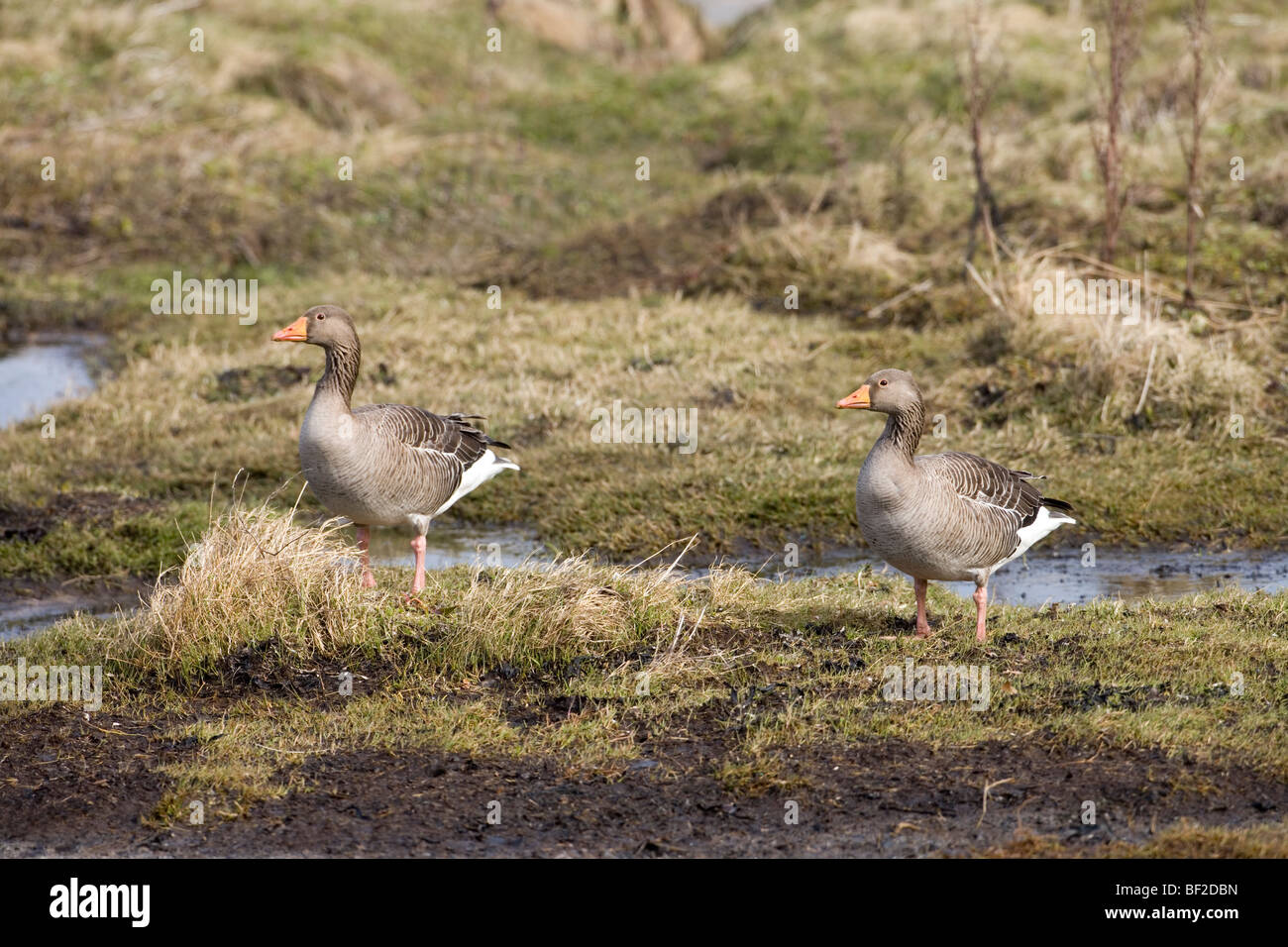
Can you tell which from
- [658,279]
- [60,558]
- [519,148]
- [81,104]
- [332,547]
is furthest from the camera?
[519,148]

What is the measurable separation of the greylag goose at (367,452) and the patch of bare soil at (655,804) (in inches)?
86.9

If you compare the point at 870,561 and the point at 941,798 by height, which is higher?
the point at 870,561

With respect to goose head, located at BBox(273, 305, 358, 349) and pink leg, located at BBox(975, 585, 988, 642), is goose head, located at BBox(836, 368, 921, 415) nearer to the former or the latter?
pink leg, located at BBox(975, 585, 988, 642)

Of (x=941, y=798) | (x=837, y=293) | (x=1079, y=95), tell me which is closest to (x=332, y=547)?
(x=941, y=798)

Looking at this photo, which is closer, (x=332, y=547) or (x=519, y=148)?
(x=332, y=547)

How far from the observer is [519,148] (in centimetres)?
2555

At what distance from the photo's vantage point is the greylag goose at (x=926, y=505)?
791 centimetres

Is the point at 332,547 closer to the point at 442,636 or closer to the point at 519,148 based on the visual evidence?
the point at 442,636

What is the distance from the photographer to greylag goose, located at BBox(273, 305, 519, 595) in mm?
8883

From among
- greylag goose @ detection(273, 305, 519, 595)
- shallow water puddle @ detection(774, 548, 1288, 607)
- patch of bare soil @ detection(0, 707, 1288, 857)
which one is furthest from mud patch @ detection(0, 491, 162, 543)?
shallow water puddle @ detection(774, 548, 1288, 607)

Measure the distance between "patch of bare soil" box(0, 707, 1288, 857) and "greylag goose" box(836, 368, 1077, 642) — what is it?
1.35m

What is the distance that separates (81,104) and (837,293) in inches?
542

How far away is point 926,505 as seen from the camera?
7934 mm

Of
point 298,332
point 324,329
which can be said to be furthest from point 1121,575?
point 298,332
